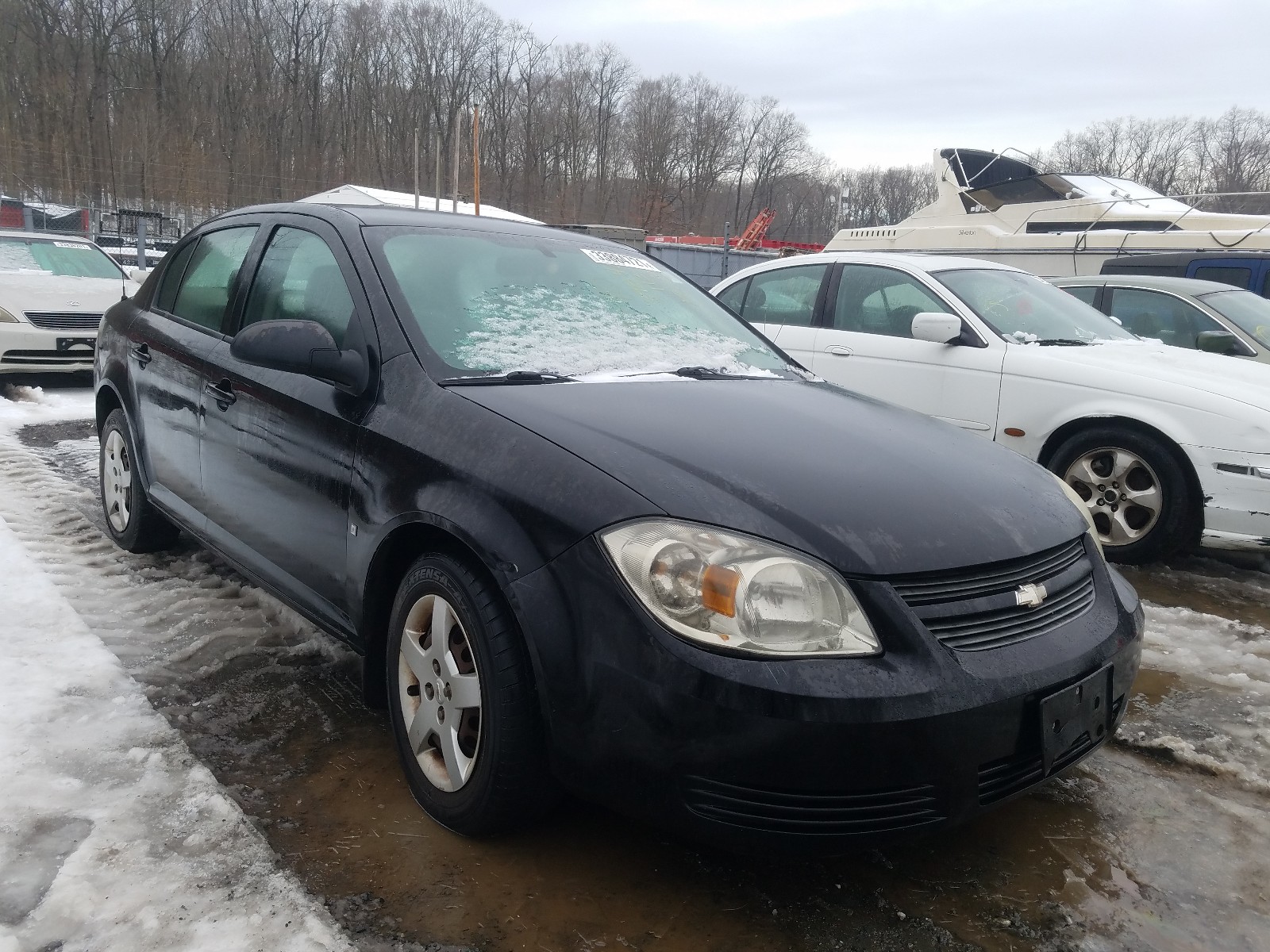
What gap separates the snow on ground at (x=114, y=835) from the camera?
1.87 metres

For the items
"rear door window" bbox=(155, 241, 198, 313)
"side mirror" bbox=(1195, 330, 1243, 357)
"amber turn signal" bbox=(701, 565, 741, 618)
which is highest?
"rear door window" bbox=(155, 241, 198, 313)

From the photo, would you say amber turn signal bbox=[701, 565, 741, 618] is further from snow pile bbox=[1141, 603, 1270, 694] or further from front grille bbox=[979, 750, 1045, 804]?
snow pile bbox=[1141, 603, 1270, 694]

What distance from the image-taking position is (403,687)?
2.35 metres

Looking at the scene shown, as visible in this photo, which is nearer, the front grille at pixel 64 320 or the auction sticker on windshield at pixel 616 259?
the auction sticker on windshield at pixel 616 259

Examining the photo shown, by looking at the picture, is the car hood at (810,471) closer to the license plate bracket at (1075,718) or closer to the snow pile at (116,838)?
the license plate bracket at (1075,718)

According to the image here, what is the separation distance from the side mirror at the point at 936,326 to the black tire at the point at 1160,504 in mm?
869

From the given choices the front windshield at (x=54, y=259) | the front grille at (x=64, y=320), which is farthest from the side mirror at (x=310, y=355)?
the front windshield at (x=54, y=259)

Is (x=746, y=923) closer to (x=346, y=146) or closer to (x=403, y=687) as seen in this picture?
(x=403, y=687)

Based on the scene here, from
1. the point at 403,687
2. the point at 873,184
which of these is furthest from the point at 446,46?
the point at 403,687

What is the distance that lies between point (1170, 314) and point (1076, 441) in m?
2.97

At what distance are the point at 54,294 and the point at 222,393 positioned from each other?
724cm

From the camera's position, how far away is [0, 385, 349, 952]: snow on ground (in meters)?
1.87

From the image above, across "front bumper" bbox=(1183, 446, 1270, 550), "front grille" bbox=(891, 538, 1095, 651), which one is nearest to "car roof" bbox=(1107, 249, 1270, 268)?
"front bumper" bbox=(1183, 446, 1270, 550)

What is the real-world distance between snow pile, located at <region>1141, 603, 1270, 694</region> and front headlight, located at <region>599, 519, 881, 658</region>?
7.32 ft
